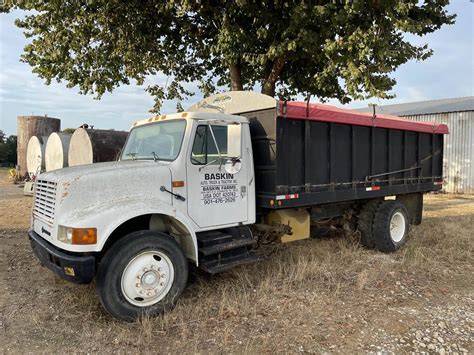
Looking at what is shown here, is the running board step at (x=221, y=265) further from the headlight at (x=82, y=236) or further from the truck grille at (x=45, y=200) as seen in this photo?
the truck grille at (x=45, y=200)

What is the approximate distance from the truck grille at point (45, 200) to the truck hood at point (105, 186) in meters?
0.09

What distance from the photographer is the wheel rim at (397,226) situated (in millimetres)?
6906

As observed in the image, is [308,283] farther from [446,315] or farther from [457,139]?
[457,139]

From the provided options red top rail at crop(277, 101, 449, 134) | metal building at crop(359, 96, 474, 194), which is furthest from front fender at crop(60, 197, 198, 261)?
metal building at crop(359, 96, 474, 194)

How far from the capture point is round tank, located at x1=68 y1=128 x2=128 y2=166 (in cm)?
947

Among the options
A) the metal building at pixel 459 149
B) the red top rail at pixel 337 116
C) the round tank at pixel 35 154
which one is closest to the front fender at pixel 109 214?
the red top rail at pixel 337 116

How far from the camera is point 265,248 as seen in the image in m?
6.57

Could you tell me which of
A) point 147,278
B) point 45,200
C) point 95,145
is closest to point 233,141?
point 147,278

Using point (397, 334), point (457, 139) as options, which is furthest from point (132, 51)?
point (457, 139)

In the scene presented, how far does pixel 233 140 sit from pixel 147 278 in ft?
6.07

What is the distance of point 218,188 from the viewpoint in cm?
475

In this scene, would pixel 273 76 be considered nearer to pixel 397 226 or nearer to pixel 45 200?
pixel 397 226

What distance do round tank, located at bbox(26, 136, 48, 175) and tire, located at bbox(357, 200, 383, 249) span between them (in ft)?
38.6

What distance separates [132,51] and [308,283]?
803 cm
